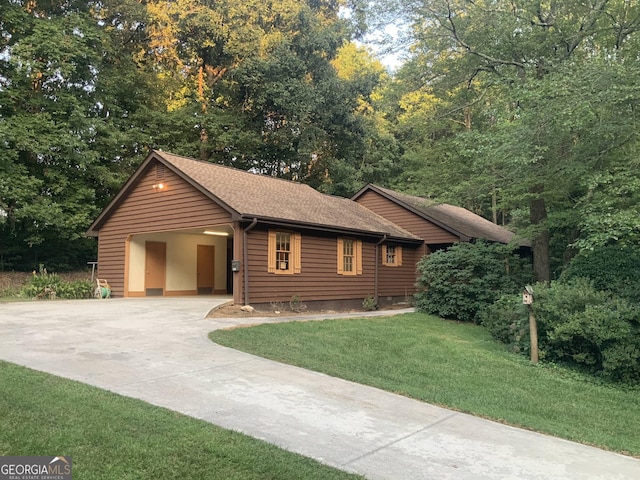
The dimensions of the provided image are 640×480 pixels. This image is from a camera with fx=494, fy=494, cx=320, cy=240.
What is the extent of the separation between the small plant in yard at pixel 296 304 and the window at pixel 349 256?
2312 millimetres

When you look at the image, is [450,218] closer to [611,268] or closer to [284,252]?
[284,252]

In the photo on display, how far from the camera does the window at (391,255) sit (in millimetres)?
19234

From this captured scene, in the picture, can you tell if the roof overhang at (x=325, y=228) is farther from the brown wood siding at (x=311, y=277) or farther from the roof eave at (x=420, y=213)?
the roof eave at (x=420, y=213)

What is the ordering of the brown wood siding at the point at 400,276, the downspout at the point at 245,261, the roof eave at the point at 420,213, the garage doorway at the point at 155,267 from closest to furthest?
1. the downspout at the point at 245,261
2. the garage doorway at the point at 155,267
3. the brown wood siding at the point at 400,276
4. the roof eave at the point at 420,213

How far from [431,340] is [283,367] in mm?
4337

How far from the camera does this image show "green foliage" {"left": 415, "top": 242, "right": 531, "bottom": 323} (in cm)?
1527

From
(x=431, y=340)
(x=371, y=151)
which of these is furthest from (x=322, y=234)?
(x=371, y=151)

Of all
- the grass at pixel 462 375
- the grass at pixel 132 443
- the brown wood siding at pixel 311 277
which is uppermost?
the brown wood siding at pixel 311 277

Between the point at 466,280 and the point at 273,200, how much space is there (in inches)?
261

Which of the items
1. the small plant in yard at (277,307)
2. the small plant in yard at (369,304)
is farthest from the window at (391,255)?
the small plant in yard at (277,307)

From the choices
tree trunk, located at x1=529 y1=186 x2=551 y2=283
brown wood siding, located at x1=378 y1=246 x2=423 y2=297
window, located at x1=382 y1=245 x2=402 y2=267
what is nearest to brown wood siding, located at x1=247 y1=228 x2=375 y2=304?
brown wood siding, located at x1=378 y1=246 x2=423 y2=297

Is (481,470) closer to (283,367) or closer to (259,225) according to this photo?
(283,367)

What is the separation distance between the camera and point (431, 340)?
10.6 metres

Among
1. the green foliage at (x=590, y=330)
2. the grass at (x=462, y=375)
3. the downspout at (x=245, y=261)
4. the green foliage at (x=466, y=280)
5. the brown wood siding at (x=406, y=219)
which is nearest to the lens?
the grass at (x=462, y=375)
